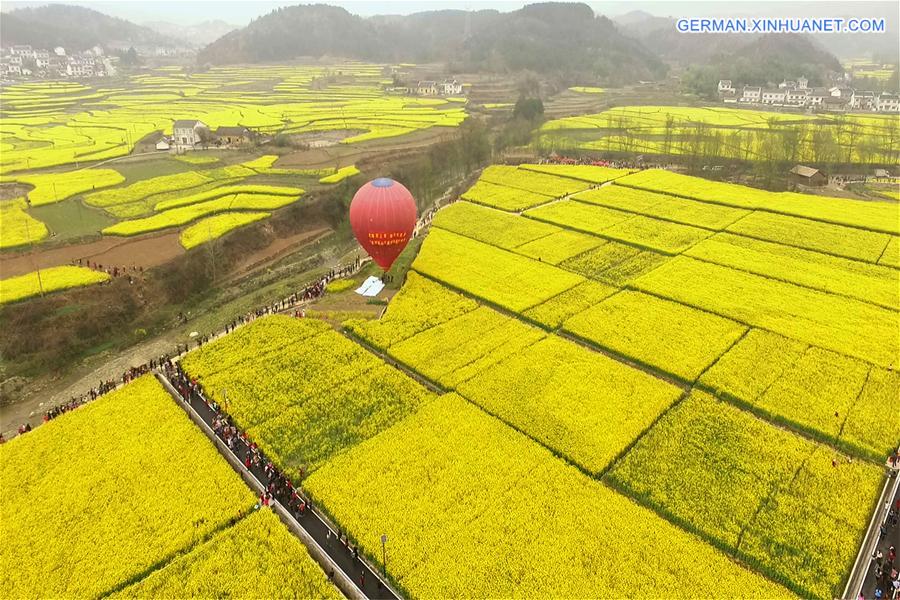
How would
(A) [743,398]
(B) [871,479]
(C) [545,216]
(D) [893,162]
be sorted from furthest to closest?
1. (D) [893,162]
2. (C) [545,216]
3. (A) [743,398]
4. (B) [871,479]

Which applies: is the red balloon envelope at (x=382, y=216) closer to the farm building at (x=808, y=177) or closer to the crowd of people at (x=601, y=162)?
the crowd of people at (x=601, y=162)

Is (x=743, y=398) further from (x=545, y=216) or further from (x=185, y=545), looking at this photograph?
(x=545, y=216)

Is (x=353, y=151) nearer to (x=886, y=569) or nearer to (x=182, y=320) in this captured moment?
(x=182, y=320)

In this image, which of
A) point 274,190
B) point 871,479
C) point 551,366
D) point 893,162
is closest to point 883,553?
point 871,479

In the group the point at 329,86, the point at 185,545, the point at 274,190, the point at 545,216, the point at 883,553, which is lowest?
the point at 883,553

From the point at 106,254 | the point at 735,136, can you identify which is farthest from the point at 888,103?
the point at 106,254

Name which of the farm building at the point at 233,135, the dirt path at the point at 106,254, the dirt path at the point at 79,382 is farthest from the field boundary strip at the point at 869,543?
the farm building at the point at 233,135

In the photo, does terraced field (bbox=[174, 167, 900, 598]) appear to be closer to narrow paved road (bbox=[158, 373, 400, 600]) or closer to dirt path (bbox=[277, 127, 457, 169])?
narrow paved road (bbox=[158, 373, 400, 600])
